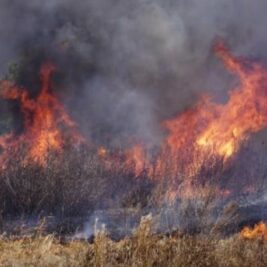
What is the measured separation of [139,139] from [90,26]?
588cm

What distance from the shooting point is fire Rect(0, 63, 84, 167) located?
18656 millimetres

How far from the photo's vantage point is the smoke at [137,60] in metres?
22.0

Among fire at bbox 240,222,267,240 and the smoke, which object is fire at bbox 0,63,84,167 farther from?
fire at bbox 240,222,267,240

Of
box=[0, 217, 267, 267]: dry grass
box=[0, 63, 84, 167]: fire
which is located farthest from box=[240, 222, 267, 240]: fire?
box=[0, 63, 84, 167]: fire

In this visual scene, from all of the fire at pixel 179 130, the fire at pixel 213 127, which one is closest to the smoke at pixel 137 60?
the fire at pixel 179 130

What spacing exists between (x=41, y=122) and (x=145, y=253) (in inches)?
511

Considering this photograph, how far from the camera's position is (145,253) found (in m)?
7.69

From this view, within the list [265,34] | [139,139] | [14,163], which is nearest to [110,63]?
[139,139]

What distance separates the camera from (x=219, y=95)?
2220cm

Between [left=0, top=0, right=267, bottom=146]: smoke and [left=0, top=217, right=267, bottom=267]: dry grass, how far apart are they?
1185 centimetres

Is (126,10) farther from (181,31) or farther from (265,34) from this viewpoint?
(265,34)

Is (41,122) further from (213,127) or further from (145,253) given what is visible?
(145,253)

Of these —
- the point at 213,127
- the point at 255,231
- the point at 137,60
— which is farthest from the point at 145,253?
the point at 137,60

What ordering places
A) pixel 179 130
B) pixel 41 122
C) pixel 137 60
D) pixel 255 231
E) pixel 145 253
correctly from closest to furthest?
1. pixel 145 253
2. pixel 255 231
3. pixel 41 122
4. pixel 179 130
5. pixel 137 60
